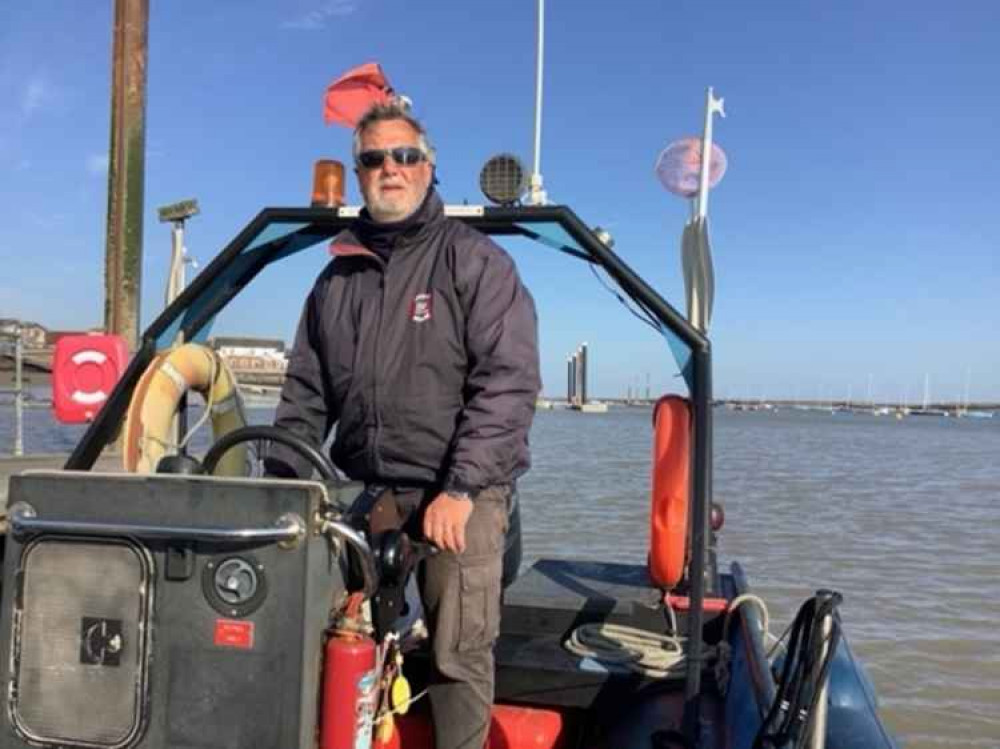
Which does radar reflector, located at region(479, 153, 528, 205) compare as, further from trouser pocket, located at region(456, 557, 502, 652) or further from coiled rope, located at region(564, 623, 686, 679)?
coiled rope, located at region(564, 623, 686, 679)

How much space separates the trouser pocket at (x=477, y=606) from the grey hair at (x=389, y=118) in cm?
105

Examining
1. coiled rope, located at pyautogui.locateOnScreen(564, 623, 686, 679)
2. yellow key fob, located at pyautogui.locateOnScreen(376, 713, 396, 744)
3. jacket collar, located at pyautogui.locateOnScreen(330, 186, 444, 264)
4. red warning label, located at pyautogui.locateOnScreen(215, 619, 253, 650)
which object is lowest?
coiled rope, located at pyautogui.locateOnScreen(564, 623, 686, 679)

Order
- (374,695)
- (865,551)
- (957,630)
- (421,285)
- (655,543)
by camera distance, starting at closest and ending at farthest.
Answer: (374,695) → (421,285) → (655,543) → (957,630) → (865,551)

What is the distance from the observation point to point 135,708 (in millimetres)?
1712

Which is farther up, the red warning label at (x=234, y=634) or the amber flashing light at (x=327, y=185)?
the amber flashing light at (x=327, y=185)

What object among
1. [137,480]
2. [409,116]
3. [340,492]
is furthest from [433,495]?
[409,116]

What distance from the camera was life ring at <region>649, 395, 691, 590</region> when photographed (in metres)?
2.85

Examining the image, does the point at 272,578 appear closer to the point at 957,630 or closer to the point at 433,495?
the point at 433,495

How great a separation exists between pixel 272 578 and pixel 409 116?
1230mm

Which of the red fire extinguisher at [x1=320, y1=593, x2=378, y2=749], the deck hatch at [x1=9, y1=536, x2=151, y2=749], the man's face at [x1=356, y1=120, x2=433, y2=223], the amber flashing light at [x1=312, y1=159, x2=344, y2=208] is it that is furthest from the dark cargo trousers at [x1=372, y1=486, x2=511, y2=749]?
the amber flashing light at [x1=312, y1=159, x2=344, y2=208]

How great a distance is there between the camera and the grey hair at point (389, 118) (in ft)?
7.49

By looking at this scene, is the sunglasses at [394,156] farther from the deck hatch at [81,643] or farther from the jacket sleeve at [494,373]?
the deck hatch at [81,643]

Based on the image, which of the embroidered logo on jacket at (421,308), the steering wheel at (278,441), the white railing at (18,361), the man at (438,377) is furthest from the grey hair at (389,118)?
the white railing at (18,361)

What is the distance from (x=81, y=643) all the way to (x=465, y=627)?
0.85 m
